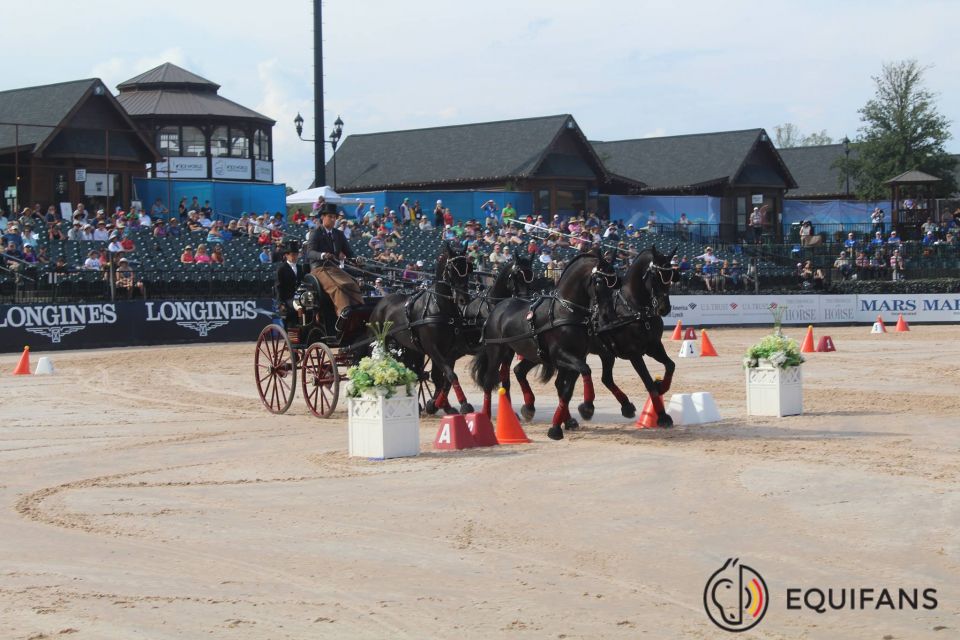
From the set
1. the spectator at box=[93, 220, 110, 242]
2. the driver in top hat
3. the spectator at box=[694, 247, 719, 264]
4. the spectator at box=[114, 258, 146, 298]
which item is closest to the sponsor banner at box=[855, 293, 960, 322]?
the spectator at box=[694, 247, 719, 264]

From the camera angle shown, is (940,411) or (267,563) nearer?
(267,563)

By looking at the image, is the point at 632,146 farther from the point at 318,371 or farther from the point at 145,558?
the point at 145,558

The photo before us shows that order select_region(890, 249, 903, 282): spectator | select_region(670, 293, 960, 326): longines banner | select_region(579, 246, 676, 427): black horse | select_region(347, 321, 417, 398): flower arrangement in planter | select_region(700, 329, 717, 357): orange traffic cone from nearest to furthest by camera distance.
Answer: select_region(347, 321, 417, 398): flower arrangement in planter → select_region(579, 246, 676, 427): black horse → select_region(700, 329, 717, 357): orange traffic cone → select_region(670, 293, 960, 326): longines banner → select_region(890, 249, 903, 282): spectator

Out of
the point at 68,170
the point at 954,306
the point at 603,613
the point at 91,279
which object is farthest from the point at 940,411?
the point at 68,170

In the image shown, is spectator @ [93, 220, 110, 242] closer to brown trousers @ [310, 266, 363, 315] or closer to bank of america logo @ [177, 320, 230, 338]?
bank of america logo @ [177, 320, 230, 338]

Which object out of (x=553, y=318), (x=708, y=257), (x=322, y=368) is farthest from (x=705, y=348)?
(x=708, y=257)

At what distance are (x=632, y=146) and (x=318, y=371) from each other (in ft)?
166

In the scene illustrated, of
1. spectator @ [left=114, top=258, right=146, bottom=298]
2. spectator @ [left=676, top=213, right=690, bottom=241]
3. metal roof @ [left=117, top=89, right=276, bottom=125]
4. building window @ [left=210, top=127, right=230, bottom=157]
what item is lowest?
spectator @ [left=114, top=258, right=146, bottom=298]

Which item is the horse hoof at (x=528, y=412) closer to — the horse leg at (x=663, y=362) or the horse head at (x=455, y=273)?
the horse head at (x=455, y=273)

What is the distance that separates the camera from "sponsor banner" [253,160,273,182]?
55375 mm

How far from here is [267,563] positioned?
880 cm

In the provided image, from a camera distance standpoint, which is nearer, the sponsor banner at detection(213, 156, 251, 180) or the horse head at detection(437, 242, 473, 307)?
the horse head at detection(437, 242, 473, 307)

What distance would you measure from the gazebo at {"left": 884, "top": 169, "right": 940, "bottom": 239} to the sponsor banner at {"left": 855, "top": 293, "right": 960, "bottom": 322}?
13095 millimetres

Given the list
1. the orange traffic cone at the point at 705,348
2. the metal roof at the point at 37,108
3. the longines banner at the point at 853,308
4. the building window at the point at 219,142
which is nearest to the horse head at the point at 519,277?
the orange traffic cone at the point at 705,348
